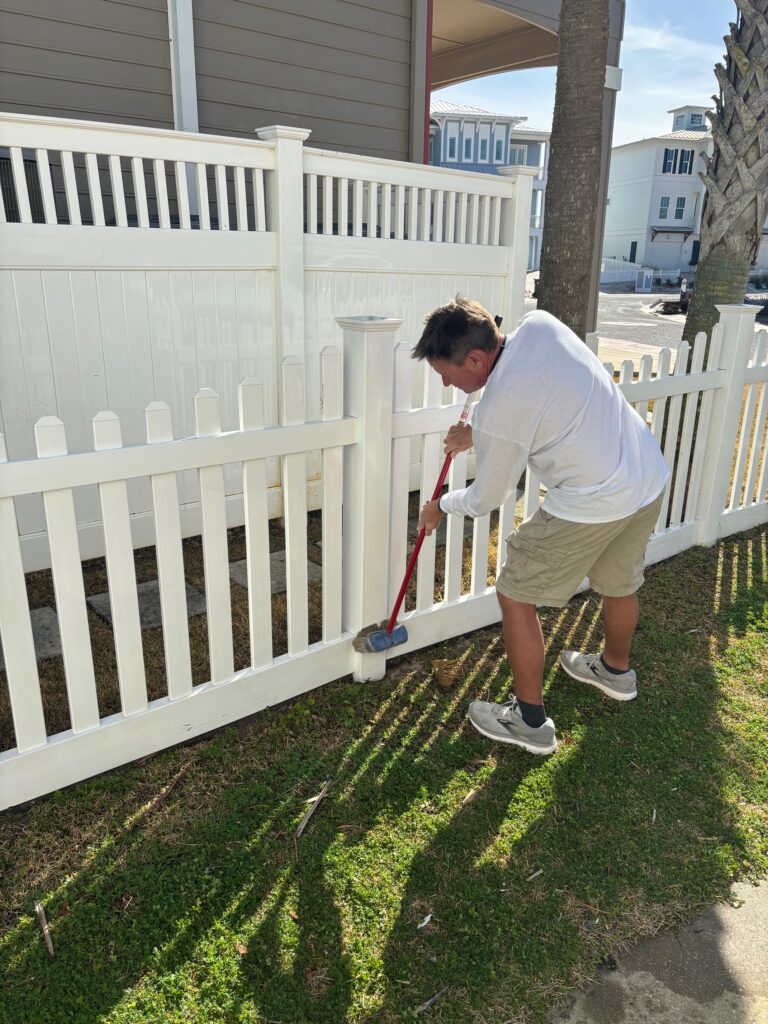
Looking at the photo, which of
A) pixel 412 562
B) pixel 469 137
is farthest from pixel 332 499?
pixel 469 137

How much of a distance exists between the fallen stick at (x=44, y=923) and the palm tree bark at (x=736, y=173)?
6.13 metres

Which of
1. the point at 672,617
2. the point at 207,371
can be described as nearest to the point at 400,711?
the point at 672,617

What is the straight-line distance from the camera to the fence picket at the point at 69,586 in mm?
2234

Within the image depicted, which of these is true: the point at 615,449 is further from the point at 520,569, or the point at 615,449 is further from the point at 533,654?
the point at 533,654

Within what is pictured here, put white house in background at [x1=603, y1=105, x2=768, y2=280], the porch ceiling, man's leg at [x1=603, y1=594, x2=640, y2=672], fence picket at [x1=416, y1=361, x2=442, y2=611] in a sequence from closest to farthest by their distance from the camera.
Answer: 1. man's leg at [x1=603, y1=594, x2=640, y2=672]
2. fence picket at [x1=416, y1=361, x2=442, y2=611]
3. the porch ceiling
4. white house in background at [x1=603, y1=105, x2=768, y2=280]

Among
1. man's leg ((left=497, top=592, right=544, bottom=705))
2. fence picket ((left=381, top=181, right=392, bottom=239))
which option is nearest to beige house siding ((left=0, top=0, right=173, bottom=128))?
fence picket ((left=381, top=181, right=392, bottom=239))

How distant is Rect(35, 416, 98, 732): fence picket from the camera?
223 centimetres

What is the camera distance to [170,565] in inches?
104

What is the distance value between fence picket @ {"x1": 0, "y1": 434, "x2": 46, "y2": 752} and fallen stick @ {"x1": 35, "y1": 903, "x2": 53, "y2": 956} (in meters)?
Result: 0.50

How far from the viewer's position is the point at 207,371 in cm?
449

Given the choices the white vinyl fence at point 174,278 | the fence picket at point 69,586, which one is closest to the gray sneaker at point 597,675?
the fence picket at point 69,586

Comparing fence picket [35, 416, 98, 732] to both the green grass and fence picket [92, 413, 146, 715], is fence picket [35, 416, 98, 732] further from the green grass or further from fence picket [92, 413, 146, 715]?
the green grass

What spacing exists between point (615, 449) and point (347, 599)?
1324 mm

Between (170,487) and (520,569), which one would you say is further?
(520,569)
